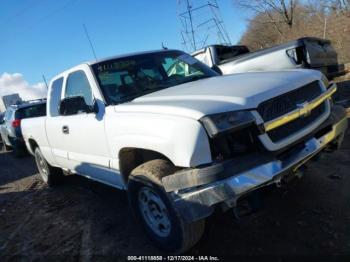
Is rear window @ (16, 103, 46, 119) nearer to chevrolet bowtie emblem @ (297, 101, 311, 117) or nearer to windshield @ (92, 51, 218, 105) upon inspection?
windshield @ (92, 51, 218, 105)

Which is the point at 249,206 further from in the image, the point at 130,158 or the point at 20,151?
the point at 20,151

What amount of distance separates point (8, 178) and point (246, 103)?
7.42 metres

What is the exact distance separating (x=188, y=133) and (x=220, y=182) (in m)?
0.43

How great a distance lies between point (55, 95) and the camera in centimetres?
536

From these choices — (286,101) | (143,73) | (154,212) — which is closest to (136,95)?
(143,73)

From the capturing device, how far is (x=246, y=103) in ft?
9.12

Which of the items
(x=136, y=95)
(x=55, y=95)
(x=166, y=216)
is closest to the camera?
(x=166, y=216)

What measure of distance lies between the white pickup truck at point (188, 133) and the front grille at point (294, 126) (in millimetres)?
12

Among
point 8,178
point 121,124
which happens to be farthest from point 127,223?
point 8,178

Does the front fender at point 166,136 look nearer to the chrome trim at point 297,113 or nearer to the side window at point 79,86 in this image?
the chrome trim at point 297,113

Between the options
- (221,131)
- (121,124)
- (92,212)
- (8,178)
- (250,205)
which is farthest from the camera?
(8,178)

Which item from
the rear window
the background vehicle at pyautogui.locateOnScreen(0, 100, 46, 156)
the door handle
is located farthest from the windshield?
the rear window

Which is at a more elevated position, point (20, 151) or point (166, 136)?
point (166, 136)

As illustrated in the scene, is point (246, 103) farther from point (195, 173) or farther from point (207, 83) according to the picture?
point (207, 83)
